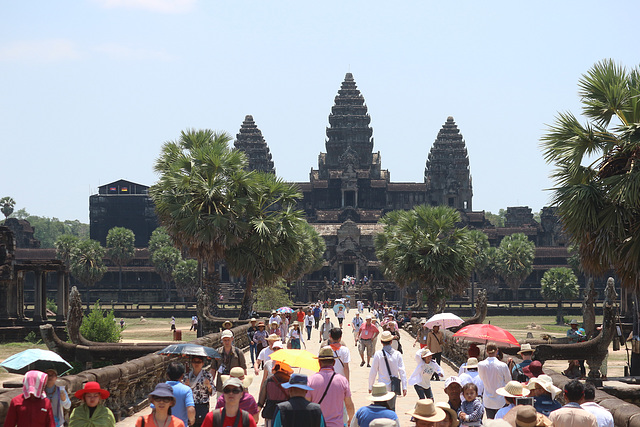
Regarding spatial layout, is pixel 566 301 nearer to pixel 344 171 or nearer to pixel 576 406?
pixel 344 171

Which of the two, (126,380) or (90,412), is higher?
(90,412)

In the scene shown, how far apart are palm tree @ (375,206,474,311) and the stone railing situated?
22837mm

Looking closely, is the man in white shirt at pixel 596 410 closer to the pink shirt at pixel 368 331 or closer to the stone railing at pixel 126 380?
the stone railing at pixel 126 380

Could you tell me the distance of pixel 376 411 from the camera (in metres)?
9.01

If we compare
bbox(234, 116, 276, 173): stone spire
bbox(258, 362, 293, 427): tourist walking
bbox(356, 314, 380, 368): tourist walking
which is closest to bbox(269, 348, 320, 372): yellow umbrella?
bbox(258, 362, 293, 427): tourist walking

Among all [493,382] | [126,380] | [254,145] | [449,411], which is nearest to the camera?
[449,411]

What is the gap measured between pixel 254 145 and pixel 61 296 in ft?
276

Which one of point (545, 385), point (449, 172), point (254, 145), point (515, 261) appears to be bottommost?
point (545, 385)

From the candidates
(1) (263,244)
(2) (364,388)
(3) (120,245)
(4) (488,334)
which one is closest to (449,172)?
(3) (120,245)

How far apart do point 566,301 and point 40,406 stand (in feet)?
252

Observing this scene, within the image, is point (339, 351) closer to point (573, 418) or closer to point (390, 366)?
point (390, 366)

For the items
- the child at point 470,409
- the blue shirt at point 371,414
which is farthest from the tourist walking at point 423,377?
the blue shirt at point 371,414

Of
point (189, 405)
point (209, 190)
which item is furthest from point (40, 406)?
point (209, 190)

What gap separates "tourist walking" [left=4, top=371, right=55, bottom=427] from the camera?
33.1ft
